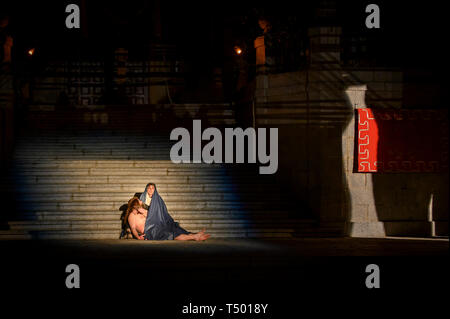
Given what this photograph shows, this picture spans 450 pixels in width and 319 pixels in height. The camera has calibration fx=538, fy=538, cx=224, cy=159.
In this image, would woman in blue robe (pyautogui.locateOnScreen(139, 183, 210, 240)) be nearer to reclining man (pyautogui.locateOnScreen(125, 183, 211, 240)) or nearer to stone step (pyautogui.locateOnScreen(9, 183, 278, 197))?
reclining man (pyautogui.locateOnScreen(125, 183, 211, 240))

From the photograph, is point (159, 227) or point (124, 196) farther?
point (124, 196)

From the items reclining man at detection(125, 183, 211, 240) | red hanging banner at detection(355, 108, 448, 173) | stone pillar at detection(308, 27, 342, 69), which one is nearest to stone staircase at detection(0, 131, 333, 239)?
reclining man at detection(125, 183, 211, 240)

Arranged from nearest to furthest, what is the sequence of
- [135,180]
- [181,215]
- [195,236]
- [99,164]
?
1. [195,236]
2. [181,215]
3. [135,180]
4. [99,164]

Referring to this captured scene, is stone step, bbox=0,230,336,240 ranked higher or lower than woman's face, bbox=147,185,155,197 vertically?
lower

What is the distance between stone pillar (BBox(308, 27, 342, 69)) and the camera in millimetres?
14102

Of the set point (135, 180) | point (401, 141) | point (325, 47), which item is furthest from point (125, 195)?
point (401, 141)

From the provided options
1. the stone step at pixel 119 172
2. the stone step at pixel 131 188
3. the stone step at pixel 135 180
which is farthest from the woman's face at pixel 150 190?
the stone step at pixel 119 172

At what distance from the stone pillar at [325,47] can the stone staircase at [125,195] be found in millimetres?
3569

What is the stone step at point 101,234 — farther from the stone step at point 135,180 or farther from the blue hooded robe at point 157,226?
the stone step at point 135,180

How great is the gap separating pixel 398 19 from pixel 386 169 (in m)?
4.44

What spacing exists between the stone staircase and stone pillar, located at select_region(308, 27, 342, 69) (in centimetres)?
357

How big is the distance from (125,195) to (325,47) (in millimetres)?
6533

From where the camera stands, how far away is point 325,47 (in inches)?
557

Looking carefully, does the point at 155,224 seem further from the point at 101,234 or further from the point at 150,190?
the point at 101,234
